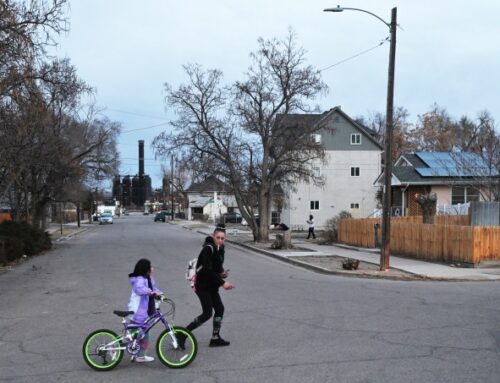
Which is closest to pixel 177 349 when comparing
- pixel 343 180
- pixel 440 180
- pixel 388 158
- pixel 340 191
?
pixel 388 158

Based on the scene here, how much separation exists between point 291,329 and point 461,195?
3300 centimetres

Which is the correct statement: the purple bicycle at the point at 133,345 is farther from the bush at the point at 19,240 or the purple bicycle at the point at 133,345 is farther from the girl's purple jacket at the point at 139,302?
the bush at the point at 19,240

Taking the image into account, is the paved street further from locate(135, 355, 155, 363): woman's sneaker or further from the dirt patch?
the dirt patch

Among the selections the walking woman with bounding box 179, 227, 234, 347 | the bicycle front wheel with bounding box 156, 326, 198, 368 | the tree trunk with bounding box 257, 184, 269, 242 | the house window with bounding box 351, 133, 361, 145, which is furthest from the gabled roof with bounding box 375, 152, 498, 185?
the bicycle front wheel with bounding box 156, 326, 198, 368

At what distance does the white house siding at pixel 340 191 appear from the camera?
5697 centimetres

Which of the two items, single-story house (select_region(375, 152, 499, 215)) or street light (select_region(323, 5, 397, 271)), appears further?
single-story house (select_region(375, 152, 499, 215))

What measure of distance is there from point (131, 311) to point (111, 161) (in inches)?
1319

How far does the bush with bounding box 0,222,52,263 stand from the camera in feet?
75.2

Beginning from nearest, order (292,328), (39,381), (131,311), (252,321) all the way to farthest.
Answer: (39,381)
(131,311)
(292,328)
(252,321)

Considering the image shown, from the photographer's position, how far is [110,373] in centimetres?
683

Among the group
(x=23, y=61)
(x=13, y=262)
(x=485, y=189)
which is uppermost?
(x=23, y=61)

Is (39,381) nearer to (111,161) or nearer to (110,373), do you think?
(110,373)

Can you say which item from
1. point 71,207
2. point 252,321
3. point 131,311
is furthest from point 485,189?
point 71,207

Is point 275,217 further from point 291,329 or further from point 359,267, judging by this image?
point 291,329
